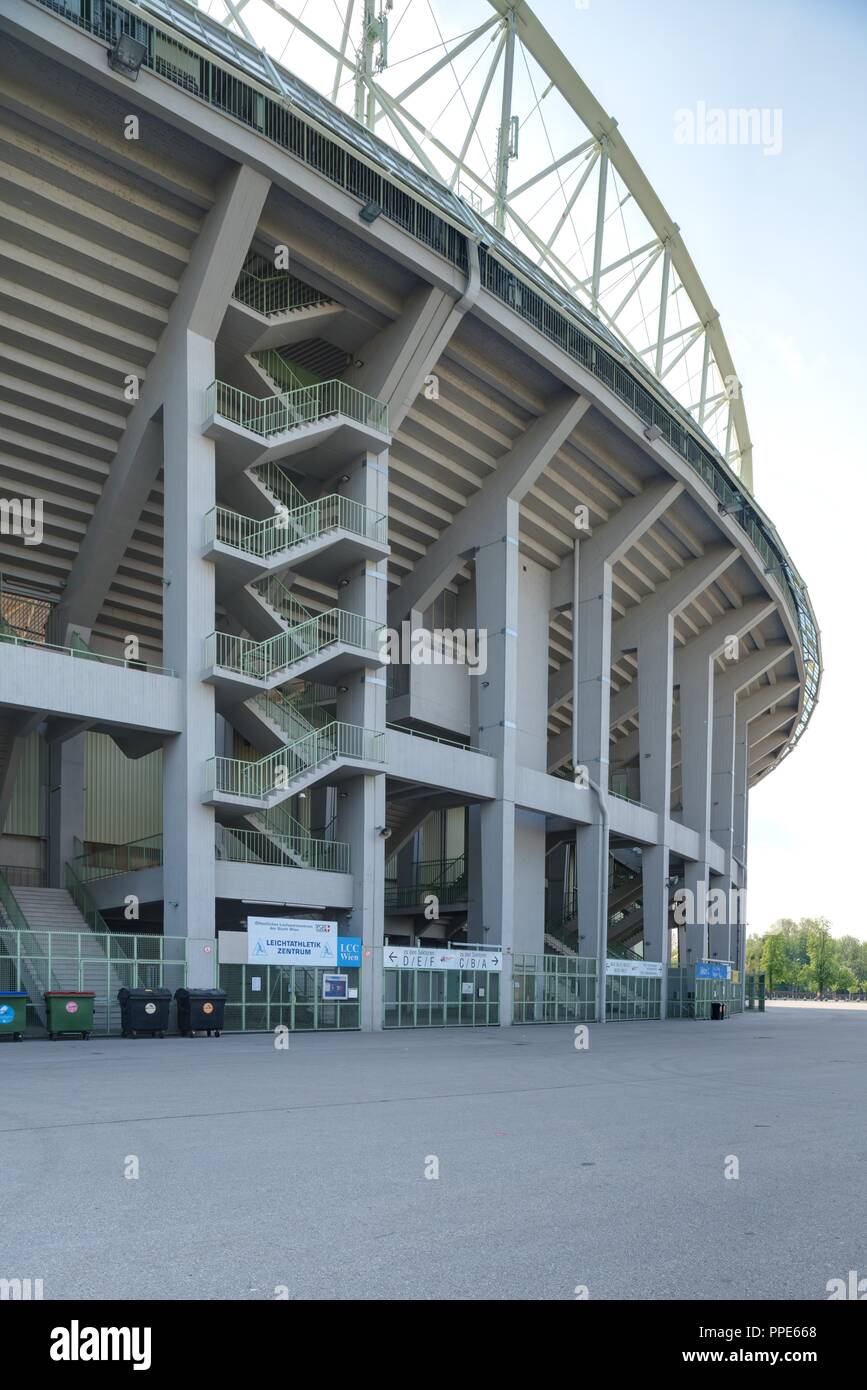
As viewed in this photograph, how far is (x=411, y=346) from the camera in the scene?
2848 centimetres

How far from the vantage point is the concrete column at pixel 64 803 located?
1272 inches

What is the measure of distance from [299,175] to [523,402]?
1005 centimetres

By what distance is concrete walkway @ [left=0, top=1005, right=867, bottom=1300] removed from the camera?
5160mm

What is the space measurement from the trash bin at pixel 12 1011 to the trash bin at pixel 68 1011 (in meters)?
0.64

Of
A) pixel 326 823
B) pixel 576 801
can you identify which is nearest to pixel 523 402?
pixel 576 801

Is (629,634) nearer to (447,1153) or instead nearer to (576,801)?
(576,801)

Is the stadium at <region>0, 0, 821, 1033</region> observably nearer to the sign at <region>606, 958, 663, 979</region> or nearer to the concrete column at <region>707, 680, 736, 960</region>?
the sign at <region>606, 958, 663, 979</region>

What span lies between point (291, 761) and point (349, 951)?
448 cm

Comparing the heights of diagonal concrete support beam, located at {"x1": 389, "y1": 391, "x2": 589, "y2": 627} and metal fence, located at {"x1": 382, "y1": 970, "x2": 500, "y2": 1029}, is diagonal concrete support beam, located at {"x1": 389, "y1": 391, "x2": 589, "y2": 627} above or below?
above

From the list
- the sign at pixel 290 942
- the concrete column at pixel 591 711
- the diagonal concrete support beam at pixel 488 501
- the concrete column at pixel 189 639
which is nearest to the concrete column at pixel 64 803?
the concrete column at pixel 189 639

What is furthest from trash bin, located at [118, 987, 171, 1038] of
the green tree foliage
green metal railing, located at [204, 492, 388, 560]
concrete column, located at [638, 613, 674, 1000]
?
the green tree foliage

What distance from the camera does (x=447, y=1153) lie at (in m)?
8.75

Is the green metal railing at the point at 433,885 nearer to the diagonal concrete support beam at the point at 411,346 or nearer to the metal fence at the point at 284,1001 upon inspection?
the metal fence at the point at 284,1001

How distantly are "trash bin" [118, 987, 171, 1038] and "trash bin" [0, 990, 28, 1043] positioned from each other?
6.69 feet
